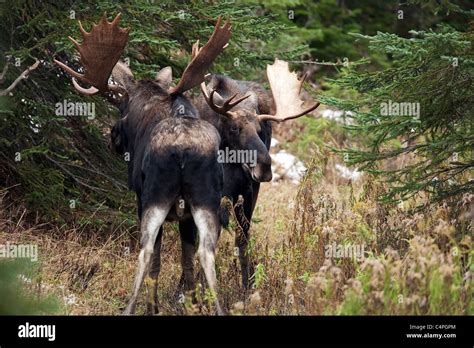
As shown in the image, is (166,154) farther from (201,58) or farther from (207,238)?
(201,58)

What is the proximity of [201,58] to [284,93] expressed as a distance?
1383 millimetres

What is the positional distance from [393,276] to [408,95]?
193 cm

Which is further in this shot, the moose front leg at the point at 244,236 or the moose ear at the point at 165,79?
the moose front leg at the point at 244,236

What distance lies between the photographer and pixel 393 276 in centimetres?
780

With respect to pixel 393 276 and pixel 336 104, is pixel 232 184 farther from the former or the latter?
pixel 393 276

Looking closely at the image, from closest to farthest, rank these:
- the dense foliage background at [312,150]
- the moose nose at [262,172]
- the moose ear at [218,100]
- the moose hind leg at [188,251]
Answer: the dense foliage background at [312,150] < the moose hind leg at [188,251] < the moose nose at [262,172] < the moose ear at [218,100]

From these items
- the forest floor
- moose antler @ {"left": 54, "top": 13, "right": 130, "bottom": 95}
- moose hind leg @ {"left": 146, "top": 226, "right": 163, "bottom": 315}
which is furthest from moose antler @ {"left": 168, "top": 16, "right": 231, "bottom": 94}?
the forest floor

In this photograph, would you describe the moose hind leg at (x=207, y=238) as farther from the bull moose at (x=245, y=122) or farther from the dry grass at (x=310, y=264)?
the bull moose at (x=245, y=122)

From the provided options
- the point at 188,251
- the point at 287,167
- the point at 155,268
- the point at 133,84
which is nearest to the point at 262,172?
the point at 188,251

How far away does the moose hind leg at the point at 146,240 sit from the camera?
7941 mm

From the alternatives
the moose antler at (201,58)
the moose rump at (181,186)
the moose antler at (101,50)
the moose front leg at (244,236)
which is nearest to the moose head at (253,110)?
the moose antler at (201,58)

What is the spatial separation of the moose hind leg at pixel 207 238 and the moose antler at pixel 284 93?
1.96 m

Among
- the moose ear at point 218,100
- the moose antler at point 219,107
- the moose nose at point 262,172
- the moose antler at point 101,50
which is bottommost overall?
the moose nose at point 262,172
